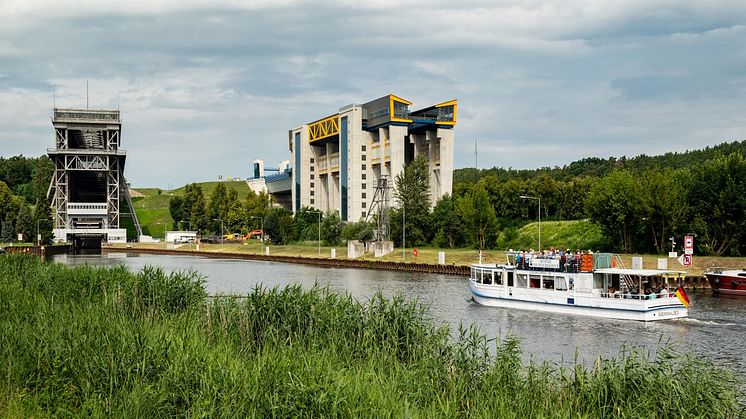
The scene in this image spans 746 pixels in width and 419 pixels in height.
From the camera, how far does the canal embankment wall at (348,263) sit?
229 ft

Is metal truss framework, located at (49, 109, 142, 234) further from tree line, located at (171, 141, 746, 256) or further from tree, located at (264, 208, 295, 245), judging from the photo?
tree, located at (264, 208, 295, 245)

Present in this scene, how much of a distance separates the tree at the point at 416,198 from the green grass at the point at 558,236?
40.0 ft

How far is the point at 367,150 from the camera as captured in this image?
13825cm

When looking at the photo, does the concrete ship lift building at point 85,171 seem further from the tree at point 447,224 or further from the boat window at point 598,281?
the boat window at point 598,281

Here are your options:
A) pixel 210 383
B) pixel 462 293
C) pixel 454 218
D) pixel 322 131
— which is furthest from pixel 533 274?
pixel 322 131

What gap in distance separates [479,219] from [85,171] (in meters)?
101

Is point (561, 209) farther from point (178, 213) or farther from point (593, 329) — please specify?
point (178, 213)

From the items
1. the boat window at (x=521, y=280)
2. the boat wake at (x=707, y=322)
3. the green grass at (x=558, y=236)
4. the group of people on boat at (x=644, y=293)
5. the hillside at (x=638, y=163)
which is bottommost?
the boat wake at (x=707, y=322)

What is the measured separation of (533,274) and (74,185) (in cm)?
14108

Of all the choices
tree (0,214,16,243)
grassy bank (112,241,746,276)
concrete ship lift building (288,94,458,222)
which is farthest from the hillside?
tree (0,214,16,243)

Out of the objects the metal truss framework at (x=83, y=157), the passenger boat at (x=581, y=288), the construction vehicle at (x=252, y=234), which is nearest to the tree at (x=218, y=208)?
the construction vehicle at (x=252, y=234)

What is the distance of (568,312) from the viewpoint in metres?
44.9

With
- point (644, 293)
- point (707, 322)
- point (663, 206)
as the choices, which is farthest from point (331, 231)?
point (707, 322)

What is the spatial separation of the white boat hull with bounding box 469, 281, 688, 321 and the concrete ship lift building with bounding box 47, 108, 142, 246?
124460 millimetres
